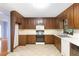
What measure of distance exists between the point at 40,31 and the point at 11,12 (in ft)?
12.3

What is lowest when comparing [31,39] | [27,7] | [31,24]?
[31,39]

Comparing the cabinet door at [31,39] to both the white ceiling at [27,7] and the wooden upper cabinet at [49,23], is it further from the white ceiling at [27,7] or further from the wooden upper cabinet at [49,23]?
the white ceiling at [27,7]

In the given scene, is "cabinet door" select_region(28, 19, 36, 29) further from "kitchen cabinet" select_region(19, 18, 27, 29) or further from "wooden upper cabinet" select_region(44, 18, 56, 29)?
"wooden upper cabinet" select_region(44, 18, 56, 29)

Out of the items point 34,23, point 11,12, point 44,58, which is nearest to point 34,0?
point 44,58

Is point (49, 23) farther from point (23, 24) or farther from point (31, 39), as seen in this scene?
point (23, 24)

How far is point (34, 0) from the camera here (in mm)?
1003

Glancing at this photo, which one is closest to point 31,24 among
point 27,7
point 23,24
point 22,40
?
point 23,24

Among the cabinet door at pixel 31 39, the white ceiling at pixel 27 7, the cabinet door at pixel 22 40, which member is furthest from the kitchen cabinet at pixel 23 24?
the white ceiling at pixel 27 7

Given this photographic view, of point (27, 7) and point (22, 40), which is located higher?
point (27, 7)

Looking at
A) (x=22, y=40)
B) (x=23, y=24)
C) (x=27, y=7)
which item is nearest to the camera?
(x=27, y=7)

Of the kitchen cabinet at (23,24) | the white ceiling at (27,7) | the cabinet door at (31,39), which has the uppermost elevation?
the white ceiling at (27,7)

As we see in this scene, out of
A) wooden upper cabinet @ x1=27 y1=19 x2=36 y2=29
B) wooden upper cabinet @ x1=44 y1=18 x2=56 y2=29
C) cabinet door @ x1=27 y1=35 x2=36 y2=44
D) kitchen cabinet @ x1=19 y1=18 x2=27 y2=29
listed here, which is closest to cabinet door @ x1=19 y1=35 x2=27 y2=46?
kitchen cabinet @ x1=19 y1=18 x2=27 y2=29

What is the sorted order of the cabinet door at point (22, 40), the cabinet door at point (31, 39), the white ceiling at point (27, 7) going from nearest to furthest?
the white ceiling at point (27, 7) < the cabinet door at point (22, 40) < the cabinet door at point (31, 39)

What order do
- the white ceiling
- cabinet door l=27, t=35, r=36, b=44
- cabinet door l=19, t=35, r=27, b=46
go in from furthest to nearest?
cabinet door l=27, t=35, r=36, b=44 < cabinet door l=19, t=35, r=27, b=46 < the white ceiling
